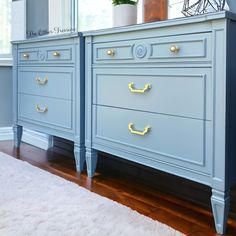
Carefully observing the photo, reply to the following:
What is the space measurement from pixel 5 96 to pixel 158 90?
2.12 meters

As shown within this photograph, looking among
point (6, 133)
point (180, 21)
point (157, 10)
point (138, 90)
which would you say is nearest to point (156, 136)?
point (138, 90)

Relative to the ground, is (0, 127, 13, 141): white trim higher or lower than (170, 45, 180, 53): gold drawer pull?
lower

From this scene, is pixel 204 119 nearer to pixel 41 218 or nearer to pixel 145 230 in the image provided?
pixel 145 230

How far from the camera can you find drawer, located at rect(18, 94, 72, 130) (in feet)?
7.61

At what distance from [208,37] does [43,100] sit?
1408mm

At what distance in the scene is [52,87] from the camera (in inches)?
95.3

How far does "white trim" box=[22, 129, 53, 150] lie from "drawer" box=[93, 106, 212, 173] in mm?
998

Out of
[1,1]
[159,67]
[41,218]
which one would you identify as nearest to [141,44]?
[159,67]

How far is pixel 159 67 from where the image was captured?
5.44 ft

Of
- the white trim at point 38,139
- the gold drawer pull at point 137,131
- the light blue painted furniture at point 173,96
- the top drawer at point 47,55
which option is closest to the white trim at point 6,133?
the white trim at point 38,139

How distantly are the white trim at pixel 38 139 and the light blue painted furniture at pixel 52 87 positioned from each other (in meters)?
0.23

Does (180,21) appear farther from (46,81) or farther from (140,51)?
(46,81)

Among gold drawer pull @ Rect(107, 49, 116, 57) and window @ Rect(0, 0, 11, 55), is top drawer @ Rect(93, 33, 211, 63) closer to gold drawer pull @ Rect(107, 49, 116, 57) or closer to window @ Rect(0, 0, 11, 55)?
gold drawer pull @ Rect(107, 49, 116, 57)

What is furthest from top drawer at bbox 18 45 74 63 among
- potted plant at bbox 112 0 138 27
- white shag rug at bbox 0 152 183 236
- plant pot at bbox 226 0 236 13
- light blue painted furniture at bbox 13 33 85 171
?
plant pot at bbox 226 0 236 13
